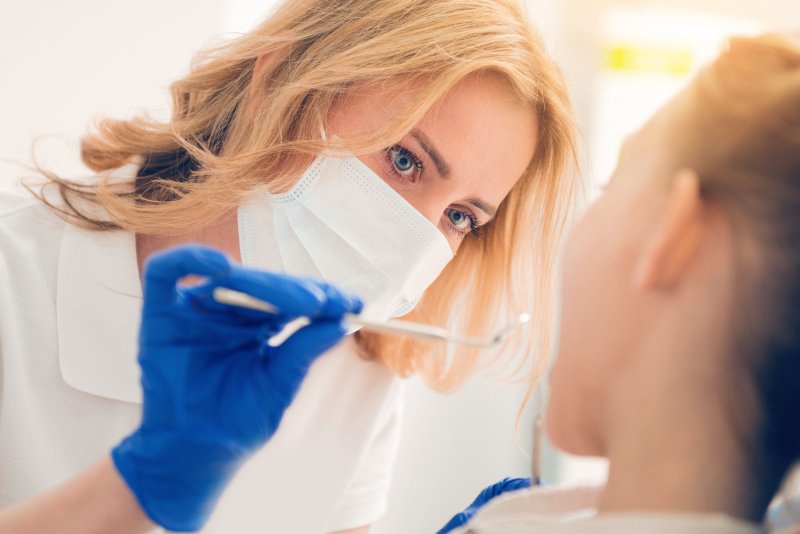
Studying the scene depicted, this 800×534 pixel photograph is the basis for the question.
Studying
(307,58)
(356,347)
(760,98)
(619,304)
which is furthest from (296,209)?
(760,98)

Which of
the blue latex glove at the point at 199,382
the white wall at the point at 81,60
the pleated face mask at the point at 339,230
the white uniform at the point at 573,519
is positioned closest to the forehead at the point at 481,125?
the pleated face mask at the point at 339,230

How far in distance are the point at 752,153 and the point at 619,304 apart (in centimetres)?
17

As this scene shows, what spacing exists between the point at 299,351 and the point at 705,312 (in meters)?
0.41

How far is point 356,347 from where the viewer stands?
1616mm

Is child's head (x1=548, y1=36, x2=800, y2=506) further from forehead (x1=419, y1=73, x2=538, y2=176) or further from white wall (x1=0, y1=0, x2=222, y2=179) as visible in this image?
white wall (x1=0, y1=0, x2=222, y2=179)

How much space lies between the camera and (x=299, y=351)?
869 millimetres

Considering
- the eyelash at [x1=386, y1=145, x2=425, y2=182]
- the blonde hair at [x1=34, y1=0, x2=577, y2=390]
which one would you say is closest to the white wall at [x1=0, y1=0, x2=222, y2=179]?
the blonde hair at [x1=34, y1=0, x2=577, y2=390]

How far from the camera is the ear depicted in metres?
0.66

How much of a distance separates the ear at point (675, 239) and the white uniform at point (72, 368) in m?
0.84

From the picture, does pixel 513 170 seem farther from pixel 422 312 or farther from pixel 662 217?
pixel 662 217

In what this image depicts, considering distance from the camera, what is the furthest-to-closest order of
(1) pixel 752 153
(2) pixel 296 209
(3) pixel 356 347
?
1. (3) pixel 356 347
2. (2) pixel 296 209
3. (1) pixel 752 153

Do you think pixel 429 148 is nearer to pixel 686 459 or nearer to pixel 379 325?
pixel 379 325

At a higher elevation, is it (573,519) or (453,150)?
(453,150)

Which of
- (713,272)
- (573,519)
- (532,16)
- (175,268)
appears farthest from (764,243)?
(532,16)
